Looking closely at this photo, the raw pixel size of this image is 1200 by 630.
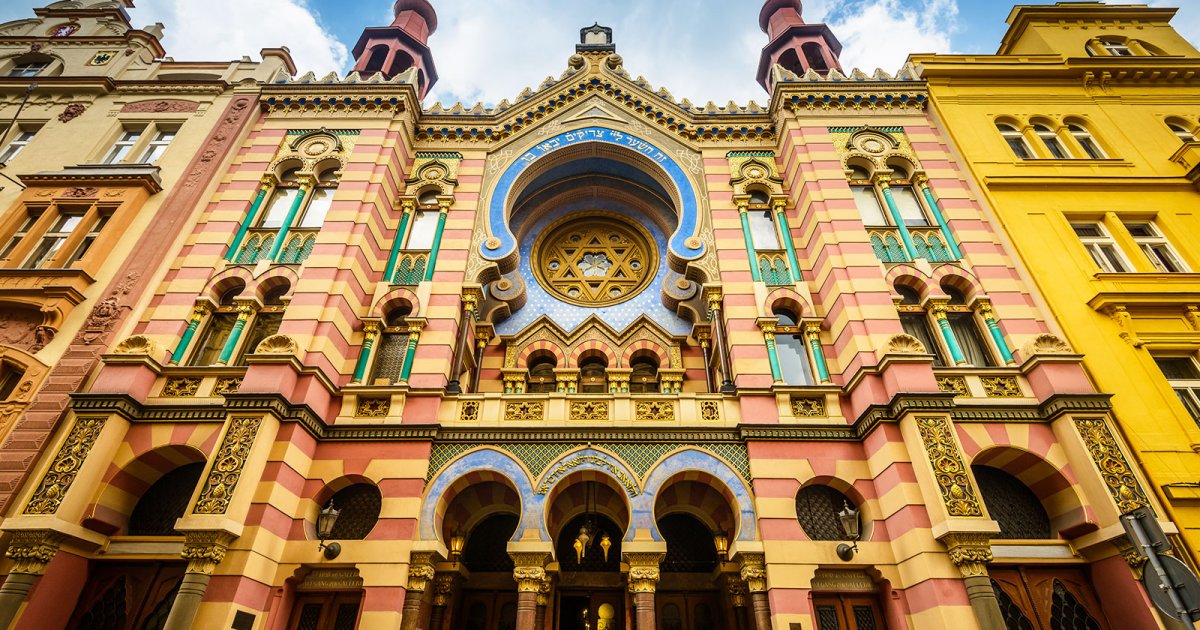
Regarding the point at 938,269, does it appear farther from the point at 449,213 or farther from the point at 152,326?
the point at 152,326

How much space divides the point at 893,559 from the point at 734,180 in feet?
35.3

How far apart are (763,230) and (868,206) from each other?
2964 millimetres

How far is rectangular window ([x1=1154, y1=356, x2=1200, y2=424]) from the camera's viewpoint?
11688 millimetres

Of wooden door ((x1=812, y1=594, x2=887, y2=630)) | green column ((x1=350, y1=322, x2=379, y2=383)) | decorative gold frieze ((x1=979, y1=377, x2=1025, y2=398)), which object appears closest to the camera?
wooden door ((x1=812, y1=594, x2=887, y2=630))

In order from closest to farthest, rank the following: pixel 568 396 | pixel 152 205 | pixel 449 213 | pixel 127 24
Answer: pixel 568 396 < pixel 152 205 < pixel 449 213 < pixel 127 24

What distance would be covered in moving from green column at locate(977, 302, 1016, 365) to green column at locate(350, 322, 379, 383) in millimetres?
14717

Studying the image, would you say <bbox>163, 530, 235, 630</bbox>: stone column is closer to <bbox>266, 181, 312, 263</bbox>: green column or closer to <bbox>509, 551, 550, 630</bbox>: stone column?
<bbox>509, 551, 550, 630</bbox>: stone column

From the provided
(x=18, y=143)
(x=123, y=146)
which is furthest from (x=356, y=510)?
(x=18, y=143)

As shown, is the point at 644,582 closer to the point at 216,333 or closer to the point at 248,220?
the point at 216,333

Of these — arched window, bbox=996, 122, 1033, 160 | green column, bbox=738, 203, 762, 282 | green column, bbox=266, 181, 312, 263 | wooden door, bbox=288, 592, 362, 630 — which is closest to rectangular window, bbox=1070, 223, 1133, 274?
arched window, bbox=996, 122, 1033, 160

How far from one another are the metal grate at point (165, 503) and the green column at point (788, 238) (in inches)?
574

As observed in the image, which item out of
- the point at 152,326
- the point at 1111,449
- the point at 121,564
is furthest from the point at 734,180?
the point at 121,564

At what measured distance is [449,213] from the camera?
16281 millimetres

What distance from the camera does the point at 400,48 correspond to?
2270 cm
